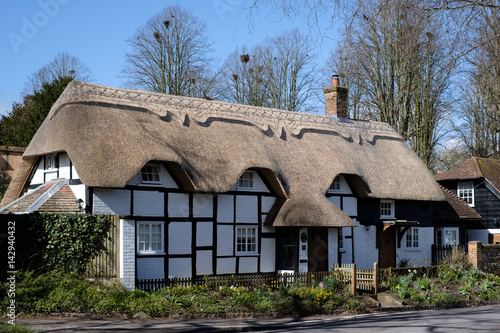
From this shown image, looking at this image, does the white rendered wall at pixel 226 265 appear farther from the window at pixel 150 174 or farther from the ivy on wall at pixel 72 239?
the ivy on wall at pixel 72 239

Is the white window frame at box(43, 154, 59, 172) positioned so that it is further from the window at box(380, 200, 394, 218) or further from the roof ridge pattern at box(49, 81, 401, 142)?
the window at box(380, 200, 394, 218)

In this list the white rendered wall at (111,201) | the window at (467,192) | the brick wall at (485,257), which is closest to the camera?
the white rendered wall at (111,201)

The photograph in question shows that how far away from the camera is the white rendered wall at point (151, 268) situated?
19.8 m

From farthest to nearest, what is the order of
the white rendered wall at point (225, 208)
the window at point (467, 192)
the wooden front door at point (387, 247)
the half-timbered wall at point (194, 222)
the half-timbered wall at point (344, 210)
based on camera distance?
the window at point (467, 192)
the wooden front door at point (387, 247)
the half-timbered wall at point (344, 210)
the white rendered wall at point (225, 208)
the half-timbered wall at point (194, 222)

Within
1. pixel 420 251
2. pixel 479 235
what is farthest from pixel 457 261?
pixel 479 235

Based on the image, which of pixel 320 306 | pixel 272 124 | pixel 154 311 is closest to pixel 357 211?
pixel 272 124

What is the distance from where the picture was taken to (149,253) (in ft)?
65.9

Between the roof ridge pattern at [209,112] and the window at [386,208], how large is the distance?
3034 millimetres

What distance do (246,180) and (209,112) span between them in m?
3.02

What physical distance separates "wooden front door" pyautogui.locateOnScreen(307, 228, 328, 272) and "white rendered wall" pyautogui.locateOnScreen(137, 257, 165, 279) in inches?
232

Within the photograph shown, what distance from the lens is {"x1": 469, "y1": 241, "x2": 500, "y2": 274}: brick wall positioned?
2681cm

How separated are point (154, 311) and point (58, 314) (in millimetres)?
2499

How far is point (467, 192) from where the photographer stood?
35625 mm

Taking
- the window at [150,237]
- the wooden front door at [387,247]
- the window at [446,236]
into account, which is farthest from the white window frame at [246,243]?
the window at [446,236]
